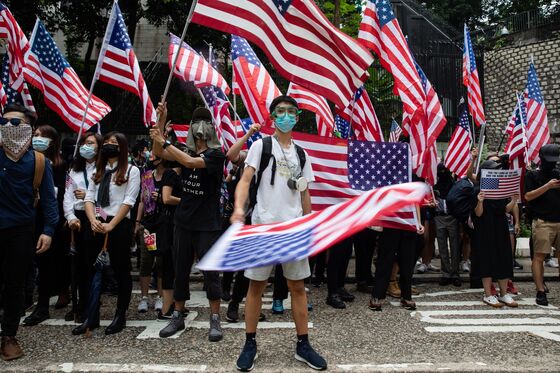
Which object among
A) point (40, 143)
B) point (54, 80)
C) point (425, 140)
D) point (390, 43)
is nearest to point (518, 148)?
point (425, 140)

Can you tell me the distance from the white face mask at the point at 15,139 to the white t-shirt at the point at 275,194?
2129mm

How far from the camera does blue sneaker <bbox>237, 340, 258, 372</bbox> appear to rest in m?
4.07

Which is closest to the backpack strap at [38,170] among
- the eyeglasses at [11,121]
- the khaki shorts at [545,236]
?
the eyeglasses at [11,121]

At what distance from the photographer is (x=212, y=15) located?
4.40m

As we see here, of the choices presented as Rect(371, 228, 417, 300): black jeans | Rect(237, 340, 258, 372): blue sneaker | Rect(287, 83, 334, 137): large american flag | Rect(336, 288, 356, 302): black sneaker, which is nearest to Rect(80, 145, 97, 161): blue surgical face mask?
Rect(237, 340, 258, 372): blue sneaker

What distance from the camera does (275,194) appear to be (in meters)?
4.25

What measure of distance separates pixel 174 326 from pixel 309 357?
67.3 inches

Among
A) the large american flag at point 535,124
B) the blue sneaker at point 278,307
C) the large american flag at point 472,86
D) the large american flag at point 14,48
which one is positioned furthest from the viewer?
the large american flag at point 535,124

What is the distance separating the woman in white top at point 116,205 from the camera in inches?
213

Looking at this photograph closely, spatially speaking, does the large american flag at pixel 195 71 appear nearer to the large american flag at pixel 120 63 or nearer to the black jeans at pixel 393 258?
the large american flag at pixel 120 63

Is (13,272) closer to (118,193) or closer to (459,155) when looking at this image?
(118,193)

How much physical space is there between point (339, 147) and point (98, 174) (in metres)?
2.81

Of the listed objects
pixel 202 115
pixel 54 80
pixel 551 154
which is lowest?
pixel 551 154

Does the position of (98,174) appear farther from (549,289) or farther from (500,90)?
(500,90)
